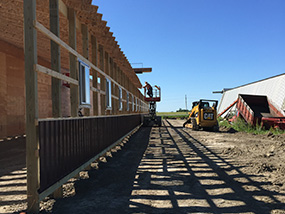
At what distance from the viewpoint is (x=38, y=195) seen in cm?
305

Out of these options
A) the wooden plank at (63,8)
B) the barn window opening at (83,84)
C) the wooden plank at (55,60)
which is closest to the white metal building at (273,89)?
the barn window opening at (83,84)

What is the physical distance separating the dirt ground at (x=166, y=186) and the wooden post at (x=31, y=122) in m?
0.44

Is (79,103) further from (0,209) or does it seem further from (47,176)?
(0,209)

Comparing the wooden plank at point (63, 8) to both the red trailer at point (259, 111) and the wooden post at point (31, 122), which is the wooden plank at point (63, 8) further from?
the red trailer at point (259, 111)

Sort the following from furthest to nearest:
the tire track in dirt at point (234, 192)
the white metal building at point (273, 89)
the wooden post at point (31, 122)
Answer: the white metal building at point (273, 89) < the tire track in dirt at point (234, 192) < the wooden post at point (31, 122)

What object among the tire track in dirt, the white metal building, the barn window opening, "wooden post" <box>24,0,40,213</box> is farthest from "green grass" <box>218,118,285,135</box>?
"wooden post" <box>24,0,40,213</box>

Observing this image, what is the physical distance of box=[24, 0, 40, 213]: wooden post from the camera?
3.05 m

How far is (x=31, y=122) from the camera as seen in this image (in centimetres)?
307

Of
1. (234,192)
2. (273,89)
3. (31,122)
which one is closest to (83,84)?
(31,122)

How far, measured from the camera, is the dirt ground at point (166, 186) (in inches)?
135

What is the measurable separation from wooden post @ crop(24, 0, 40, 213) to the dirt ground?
0.44 meters

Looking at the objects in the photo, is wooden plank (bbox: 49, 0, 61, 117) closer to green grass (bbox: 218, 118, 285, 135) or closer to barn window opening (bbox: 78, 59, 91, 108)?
barn window opening (bbox: 78, 59, 91, 108)

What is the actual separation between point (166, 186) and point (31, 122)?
2749 millimetres

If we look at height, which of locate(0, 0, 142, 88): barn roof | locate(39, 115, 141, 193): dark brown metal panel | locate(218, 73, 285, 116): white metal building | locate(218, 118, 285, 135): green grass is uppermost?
locate(0, 0, 142, 88): barn roof
